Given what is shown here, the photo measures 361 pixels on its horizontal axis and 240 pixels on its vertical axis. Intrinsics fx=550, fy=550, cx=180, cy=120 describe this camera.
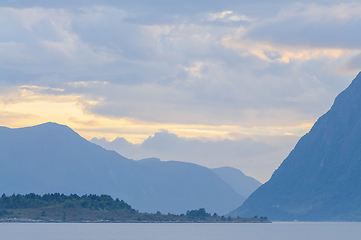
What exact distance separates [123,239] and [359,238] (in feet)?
281

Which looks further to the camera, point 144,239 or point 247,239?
point 247,239

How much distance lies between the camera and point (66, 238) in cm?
18050

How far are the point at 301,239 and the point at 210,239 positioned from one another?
33.3 meters

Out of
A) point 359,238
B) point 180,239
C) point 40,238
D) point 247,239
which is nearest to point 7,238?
point 40,238

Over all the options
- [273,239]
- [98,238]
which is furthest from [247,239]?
[98,238]

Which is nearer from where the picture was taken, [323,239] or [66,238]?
[66,238]

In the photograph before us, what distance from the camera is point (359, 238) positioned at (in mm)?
199000

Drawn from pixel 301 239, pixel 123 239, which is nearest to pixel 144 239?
pixel 123 239

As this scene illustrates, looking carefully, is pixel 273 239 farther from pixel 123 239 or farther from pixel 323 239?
pixel 123 239

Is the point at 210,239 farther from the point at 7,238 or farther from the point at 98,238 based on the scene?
the point at 7,238

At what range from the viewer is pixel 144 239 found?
184m

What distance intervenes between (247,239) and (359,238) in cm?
4110

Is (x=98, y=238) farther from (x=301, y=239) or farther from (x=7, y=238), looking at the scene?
(x=301, y=239)

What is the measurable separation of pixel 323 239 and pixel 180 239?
170 ft
